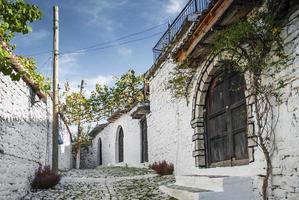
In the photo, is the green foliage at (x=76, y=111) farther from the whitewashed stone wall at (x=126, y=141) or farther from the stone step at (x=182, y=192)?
the stone step at (x=182, y=192)

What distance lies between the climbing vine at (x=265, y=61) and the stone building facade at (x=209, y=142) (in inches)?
4.2

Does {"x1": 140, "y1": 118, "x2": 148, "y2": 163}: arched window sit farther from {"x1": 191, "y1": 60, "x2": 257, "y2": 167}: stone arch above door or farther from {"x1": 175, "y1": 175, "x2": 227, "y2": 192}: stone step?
{"x1": 175, "y1": 175, "x2": 227, "y2": 192}: stone step

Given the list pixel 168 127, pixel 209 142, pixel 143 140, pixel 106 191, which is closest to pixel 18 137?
pixel 106 191

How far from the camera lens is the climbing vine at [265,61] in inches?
221

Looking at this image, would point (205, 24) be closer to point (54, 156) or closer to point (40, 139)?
point (40, 139)

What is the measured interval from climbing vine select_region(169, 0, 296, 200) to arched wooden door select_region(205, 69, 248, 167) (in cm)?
88

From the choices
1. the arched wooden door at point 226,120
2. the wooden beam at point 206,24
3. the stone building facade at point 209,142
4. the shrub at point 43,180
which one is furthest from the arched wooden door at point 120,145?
the wooden beam at point 206,24

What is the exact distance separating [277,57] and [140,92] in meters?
16.7

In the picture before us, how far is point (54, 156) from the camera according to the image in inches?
515

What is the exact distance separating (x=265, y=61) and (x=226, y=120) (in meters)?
2.51

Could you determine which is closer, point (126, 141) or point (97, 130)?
point (126, 141)

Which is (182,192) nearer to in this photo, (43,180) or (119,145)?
(43,180)

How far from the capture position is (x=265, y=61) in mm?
6035

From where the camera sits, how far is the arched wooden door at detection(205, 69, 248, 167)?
753 centimetres
